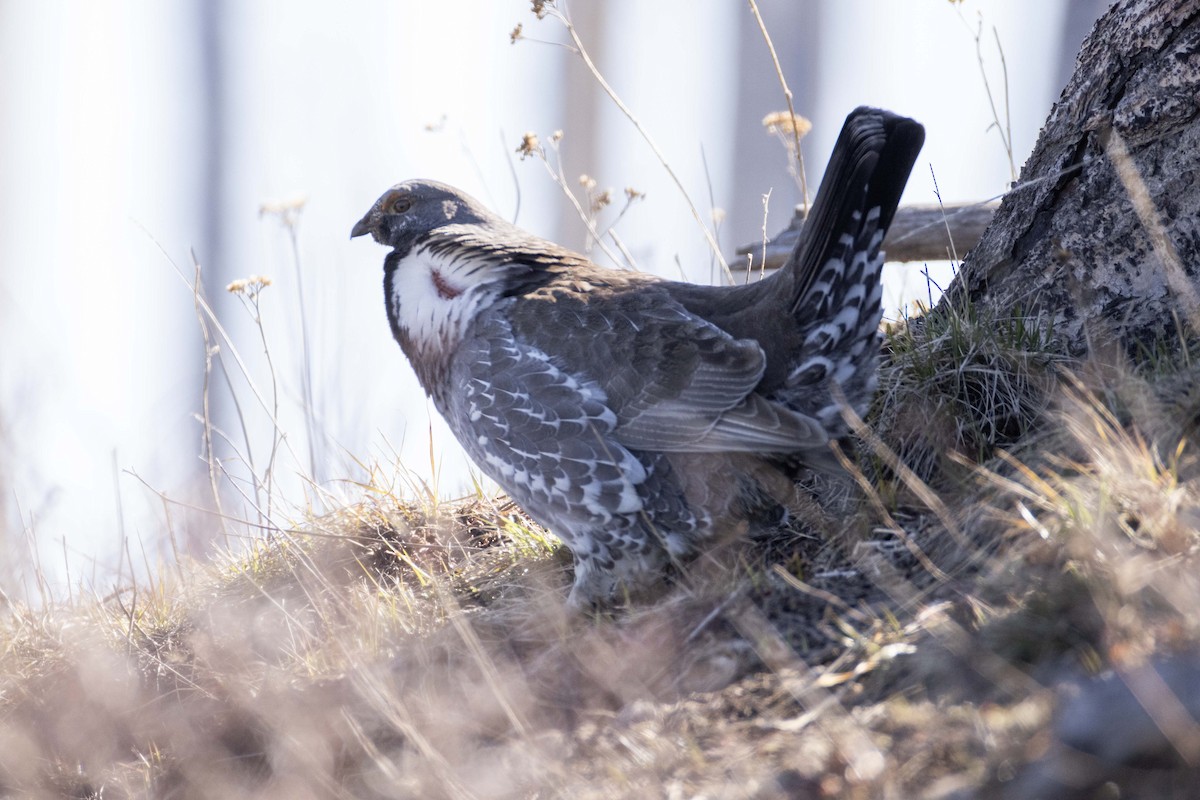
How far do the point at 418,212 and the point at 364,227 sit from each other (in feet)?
0.86

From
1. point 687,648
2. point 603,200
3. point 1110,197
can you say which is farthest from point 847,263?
point 603,200

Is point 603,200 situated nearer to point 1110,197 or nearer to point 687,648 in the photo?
point 1110,197

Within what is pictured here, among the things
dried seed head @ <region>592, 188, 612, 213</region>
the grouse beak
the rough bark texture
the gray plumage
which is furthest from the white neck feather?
the rough bark texture

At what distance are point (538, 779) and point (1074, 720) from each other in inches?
40.0

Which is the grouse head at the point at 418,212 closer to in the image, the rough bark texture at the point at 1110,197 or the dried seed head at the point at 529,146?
the dried seed head at the point at 529,146

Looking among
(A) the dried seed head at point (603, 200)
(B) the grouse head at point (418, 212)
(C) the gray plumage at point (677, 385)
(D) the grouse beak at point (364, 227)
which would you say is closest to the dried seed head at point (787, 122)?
(A) the dried seed head at point (603, 200)

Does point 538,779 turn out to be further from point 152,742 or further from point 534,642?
point 152,742

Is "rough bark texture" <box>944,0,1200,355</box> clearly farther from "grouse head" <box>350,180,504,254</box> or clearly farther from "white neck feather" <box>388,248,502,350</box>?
"grouse head" <box>350,180,504,254</box>

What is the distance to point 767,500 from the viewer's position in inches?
122

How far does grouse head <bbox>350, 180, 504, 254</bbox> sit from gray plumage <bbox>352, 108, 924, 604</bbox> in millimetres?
634

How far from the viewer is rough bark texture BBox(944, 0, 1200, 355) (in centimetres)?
308

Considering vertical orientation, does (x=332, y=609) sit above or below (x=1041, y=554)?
below

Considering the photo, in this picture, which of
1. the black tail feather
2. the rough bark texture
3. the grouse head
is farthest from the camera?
the grouse head

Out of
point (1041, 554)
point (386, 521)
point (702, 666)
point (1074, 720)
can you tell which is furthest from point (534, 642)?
point (1074, 720)
